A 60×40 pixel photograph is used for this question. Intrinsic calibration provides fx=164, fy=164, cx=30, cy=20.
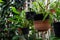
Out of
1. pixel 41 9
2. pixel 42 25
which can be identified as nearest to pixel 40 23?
pixel 42 25

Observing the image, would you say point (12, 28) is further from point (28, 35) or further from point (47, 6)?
point (47, 6)

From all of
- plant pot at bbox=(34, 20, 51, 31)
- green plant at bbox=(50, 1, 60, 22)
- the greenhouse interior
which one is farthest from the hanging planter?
green plant at bbox=(50, 1, 60, 22)

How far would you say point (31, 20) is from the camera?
A: 2074mm

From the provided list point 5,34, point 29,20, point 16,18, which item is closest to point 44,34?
point 29,20

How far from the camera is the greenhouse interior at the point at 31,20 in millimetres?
1876

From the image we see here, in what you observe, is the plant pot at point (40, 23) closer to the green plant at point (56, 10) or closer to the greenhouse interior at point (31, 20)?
the greenhouse interior at point (31, 20)

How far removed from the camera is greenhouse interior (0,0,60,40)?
1.88m

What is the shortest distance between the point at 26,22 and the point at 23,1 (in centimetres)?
51

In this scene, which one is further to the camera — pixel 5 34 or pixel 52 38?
pixel 5 34

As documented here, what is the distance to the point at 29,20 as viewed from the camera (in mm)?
2088

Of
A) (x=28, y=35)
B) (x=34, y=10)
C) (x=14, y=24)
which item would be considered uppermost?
(x=34, y=10)

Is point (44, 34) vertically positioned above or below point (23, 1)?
below

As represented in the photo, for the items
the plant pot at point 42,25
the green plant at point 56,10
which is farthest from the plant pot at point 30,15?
the green plant at point 56,10

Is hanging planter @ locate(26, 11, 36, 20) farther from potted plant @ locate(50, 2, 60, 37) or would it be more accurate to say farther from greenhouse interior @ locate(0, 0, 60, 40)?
potted plant @ locate(50, 2, 60, 37)
